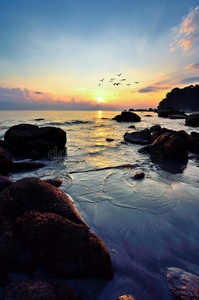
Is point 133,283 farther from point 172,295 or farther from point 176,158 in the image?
point 176,158

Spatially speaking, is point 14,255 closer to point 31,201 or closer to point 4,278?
point 4,278

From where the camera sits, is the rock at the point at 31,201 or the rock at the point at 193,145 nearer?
the rock at the point at 31,201

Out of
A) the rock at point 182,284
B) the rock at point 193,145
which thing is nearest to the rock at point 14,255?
the rock at point 182,284

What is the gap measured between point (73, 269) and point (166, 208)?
249 cm

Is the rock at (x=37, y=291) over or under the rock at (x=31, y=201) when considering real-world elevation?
under

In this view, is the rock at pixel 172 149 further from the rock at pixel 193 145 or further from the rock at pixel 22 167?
the rock at pixel 22 167

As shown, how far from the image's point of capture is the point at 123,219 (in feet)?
10.7

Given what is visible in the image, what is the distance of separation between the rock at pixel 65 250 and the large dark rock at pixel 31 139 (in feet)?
25.6

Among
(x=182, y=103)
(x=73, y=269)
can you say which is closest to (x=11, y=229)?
(x=73, y=269)

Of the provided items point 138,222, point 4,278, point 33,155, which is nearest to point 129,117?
point 33,155

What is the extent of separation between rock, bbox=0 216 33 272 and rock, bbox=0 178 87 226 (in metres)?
0.43

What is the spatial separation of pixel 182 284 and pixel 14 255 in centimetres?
209

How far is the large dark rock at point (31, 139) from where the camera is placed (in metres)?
9.26

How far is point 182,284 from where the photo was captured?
1948 millimetres
